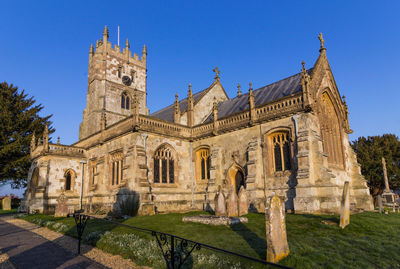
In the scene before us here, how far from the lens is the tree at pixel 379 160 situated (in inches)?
1245

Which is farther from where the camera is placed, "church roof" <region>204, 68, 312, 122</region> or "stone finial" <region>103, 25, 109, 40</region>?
"stone finial" <region>103, 25, 109, 40</region>

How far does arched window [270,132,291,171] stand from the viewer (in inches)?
667

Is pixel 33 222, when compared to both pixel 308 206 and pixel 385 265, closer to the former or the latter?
pixel 308 206

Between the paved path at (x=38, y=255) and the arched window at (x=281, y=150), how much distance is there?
12814 mm

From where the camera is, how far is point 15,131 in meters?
33.8

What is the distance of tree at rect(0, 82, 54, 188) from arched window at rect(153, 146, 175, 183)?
22.2 meters

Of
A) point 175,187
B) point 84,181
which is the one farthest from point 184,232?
point 84,181

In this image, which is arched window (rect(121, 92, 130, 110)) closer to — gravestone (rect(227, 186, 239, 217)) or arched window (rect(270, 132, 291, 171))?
arched window (rect(270, 132, 291, 171))

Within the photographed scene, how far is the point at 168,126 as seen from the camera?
2138 centimetres

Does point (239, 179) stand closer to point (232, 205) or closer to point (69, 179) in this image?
point (232, 205)

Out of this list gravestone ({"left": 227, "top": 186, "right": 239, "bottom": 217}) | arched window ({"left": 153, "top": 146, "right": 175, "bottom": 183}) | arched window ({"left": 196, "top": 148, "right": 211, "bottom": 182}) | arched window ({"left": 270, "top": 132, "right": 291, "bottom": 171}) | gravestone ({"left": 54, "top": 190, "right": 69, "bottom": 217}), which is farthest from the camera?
arched window ({"left": 196, "top": 148, "right": 211, "bottom": 182})

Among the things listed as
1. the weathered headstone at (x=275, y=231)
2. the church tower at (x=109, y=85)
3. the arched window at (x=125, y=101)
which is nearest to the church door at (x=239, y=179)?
the weathered headstone at (x=275, y=231)

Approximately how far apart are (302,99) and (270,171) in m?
5.06

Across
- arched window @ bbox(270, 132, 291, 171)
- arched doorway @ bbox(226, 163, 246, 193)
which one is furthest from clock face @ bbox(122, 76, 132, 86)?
arched window @ bbox(270, 132, 291, 171)
